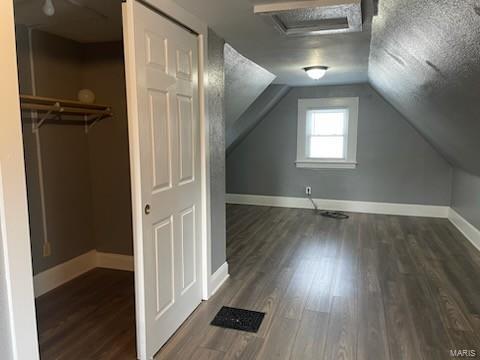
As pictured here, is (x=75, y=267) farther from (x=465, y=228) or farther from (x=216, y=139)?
(x=465, y=228)

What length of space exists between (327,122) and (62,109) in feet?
13.8

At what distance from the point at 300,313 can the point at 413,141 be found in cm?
389

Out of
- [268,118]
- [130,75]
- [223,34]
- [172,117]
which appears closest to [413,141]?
[268,118]

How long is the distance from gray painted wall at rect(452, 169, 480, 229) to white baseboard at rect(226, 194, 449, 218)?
388 millimetres

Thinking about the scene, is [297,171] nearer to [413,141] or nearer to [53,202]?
[413,141]

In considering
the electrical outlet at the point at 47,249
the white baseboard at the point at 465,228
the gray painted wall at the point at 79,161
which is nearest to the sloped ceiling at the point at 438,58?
the white baseboard at the point at 465,228

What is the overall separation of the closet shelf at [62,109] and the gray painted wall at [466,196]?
13.4 ft

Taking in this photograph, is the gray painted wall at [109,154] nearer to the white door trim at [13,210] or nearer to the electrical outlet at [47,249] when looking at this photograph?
the electrical outlet at [47,249]

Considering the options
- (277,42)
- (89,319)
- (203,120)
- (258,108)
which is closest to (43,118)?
(203,120)

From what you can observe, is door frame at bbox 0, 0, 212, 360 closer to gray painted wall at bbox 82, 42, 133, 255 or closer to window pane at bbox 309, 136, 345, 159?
gray painted wall at bbox 82, 42, 133, 255

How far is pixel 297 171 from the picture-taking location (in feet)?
19.7

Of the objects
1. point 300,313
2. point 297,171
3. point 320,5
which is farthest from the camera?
point 297,171

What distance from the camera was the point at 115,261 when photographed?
3.39 m

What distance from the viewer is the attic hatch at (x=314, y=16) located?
6.72ft
